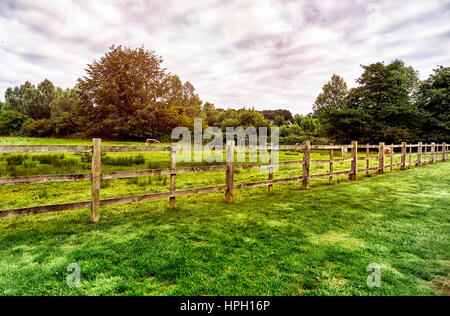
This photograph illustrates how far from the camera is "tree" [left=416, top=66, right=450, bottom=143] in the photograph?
33.6 meters

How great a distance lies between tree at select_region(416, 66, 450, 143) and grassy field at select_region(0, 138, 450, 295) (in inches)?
1473

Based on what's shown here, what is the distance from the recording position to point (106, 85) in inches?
1193

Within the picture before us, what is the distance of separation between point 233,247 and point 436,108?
4613cm

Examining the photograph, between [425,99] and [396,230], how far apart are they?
4519 centimetres

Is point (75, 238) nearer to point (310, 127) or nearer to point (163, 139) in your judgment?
point (163, 139)

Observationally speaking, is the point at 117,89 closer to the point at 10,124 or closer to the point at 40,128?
the point at 40,128

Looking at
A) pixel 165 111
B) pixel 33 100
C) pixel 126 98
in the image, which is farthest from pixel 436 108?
pixel 33 100

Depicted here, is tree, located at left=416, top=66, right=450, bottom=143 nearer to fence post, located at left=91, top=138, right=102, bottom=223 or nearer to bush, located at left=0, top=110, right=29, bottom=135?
fence post, located at left=91, top=138, right=102, bottom=223

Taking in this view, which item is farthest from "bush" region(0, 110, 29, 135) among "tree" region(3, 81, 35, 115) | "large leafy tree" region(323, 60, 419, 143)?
"large leafy tree" region(323, 60, 419, 143)

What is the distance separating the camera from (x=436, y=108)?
34906mm
